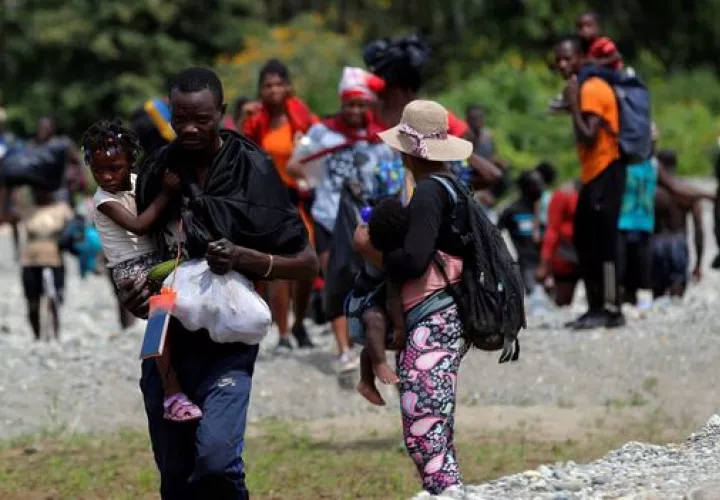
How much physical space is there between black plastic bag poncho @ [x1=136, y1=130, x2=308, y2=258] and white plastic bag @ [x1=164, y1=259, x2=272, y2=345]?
103mm

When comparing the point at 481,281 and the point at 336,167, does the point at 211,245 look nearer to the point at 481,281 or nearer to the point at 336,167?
the point at 481,281

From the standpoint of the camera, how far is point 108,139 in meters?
7.01

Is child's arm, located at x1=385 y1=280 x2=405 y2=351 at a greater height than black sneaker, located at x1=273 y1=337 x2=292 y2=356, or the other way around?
child's arm, located at x1=385 y1=280 x2=405 y2=351

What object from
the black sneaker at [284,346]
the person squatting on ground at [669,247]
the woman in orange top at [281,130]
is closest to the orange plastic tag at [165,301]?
the woman in orange top at [281,130]

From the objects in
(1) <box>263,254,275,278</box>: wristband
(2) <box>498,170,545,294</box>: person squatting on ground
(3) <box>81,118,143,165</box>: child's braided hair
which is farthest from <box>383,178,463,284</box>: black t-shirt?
(2) <box>498,170,545,294</box>: person squatting on ground

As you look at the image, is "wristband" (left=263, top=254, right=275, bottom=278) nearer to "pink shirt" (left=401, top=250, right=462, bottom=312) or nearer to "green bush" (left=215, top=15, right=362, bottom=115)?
"pink shirt" (left=401, top=250, right=462, bottom=312)

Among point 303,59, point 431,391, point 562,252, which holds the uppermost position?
point 431,391

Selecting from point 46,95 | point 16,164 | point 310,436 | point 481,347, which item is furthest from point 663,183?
point 46,95

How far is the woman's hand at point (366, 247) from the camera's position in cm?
741

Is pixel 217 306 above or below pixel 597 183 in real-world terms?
above

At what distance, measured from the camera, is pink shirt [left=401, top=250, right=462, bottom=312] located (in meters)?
7.34

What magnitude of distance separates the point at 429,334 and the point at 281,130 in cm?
616

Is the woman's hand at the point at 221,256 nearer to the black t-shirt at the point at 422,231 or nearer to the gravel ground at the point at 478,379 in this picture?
the black t-shirt at the point at 422,231

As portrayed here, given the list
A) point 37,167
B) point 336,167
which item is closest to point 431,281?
point 336,167
